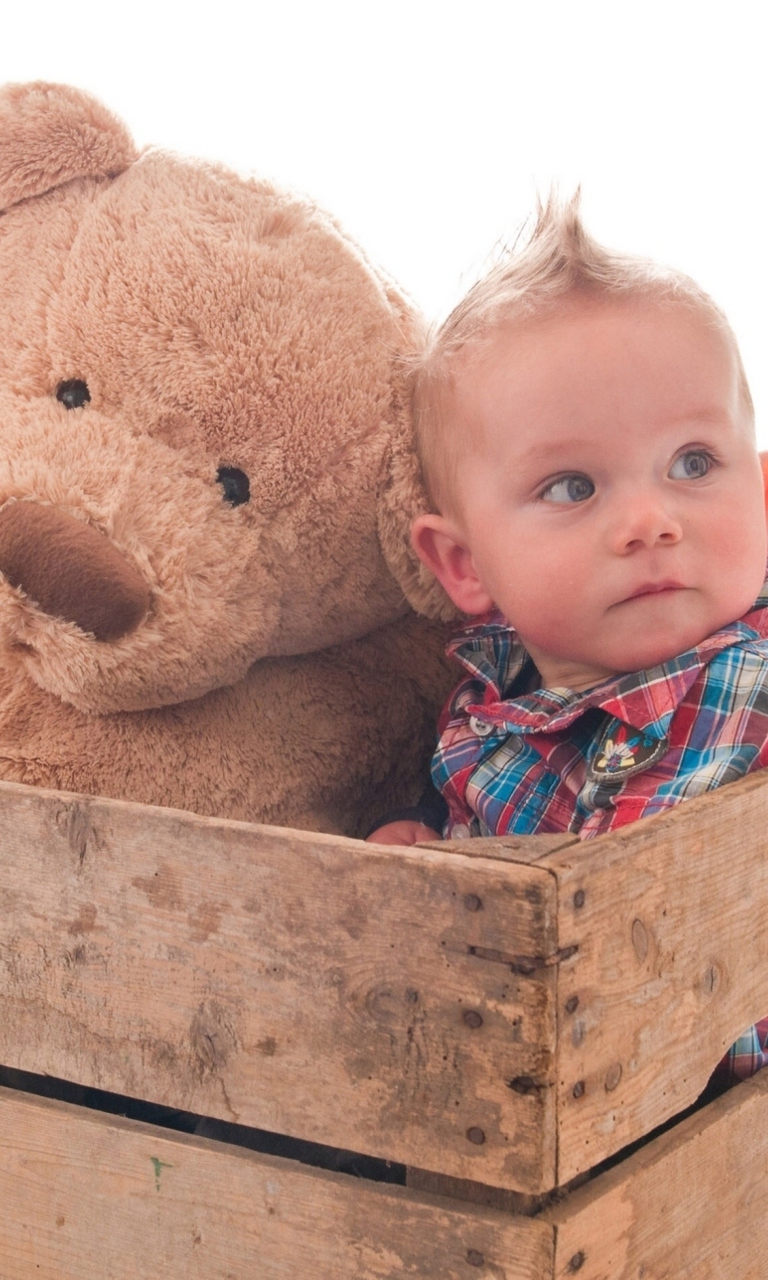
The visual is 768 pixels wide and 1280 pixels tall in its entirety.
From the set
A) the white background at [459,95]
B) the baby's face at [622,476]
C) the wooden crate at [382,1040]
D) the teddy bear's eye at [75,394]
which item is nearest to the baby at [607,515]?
the baby's face at [622,476]

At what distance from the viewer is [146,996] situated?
0.73 metres

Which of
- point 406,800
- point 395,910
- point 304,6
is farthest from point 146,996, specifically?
point 304,6

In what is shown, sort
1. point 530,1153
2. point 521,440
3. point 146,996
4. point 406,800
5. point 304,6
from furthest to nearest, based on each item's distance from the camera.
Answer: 1. point 304,6
2. point 406,800
3. point 521,440
4. point 146,996
5. point 530,1153

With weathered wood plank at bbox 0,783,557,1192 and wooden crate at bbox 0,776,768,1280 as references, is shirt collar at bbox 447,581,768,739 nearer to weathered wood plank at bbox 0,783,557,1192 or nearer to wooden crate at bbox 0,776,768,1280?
wooden crate at bbox 0,776,768,1280

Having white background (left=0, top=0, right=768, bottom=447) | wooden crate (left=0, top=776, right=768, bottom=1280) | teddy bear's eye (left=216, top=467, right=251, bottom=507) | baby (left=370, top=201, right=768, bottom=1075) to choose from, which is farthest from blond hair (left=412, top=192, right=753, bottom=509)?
white background (left=0, top=0, right=768, bottom=447)

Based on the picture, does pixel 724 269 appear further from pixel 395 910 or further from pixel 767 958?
pixel 395 910

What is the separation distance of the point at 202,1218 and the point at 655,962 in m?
0.29

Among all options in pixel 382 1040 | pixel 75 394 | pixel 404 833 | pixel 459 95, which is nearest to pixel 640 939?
pixel 382 1040

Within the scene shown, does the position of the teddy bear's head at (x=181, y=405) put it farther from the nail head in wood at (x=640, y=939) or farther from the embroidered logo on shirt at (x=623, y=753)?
the nail head in wood at (x=640, y=939)

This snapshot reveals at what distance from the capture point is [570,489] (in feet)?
2.96

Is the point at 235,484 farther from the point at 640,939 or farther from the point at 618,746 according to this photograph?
the point at 640,939

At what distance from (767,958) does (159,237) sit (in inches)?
24.5

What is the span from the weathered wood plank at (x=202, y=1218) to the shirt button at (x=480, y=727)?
0.37 meters

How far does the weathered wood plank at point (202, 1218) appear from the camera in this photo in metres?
0.66
